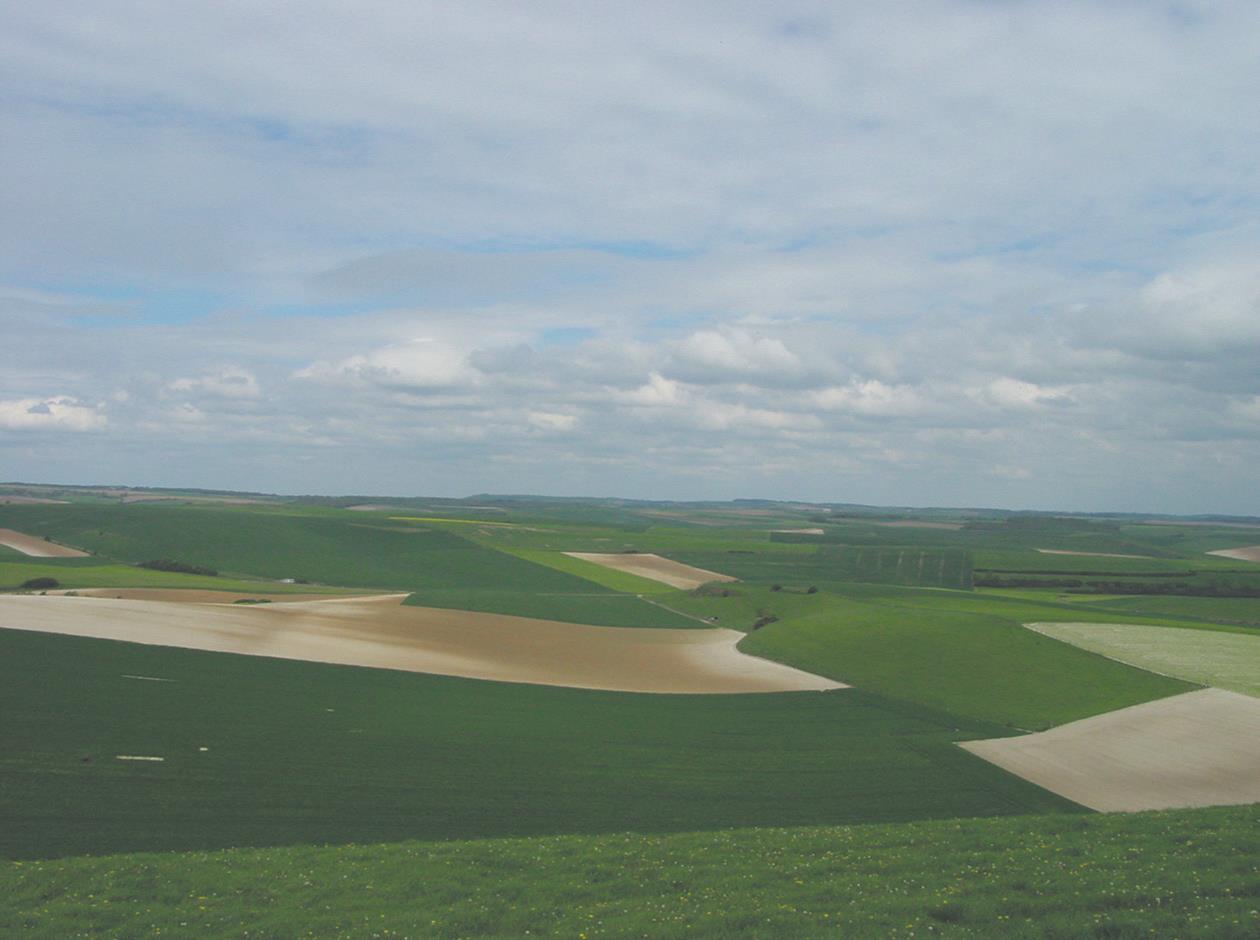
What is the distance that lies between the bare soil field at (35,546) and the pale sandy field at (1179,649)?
101 m

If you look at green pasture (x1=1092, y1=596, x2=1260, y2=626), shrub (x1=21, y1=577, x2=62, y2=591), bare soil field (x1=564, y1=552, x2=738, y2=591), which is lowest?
shrub (x1=21, y1=577, x2=62, y2=591)

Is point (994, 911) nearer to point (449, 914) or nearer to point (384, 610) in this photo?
point (449, 914)

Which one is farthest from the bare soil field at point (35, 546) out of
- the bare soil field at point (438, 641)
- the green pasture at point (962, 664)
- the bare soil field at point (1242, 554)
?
the bare soil field at point (1242, 554)

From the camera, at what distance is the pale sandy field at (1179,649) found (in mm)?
Answer: 47875

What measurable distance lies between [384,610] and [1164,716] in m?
51.6

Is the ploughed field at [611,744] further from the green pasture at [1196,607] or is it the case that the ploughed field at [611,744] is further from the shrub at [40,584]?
the green pasture at [1196,607]

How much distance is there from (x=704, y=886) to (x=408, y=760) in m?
15.4

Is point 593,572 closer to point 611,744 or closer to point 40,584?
point 40,584

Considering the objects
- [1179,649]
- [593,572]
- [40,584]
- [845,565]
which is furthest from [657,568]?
[1179,649]

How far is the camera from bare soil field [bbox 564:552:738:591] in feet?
362

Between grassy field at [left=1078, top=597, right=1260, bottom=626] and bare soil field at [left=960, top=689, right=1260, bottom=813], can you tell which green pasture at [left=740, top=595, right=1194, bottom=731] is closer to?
bare soil field at [left=960, top=689, right=1260, bottom=813]

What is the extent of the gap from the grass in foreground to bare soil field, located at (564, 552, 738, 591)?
268ft

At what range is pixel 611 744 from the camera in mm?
34688

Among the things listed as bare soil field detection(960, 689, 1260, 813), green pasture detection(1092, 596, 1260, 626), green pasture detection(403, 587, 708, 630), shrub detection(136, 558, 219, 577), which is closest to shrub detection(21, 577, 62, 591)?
shrub detection(136, 558, 219, 577)
